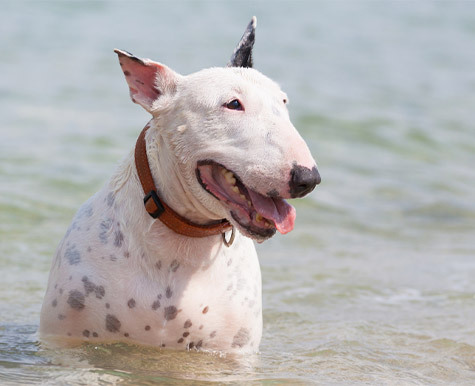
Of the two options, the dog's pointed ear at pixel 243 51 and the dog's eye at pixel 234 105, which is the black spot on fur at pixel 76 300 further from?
the dog's pointed ear at pixel 243 51

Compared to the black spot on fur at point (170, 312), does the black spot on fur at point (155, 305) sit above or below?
above

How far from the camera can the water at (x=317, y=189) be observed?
4.50 meters

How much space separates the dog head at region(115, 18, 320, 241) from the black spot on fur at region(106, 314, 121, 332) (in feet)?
2.20

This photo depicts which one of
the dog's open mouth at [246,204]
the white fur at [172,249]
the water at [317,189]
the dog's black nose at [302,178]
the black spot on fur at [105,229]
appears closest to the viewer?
the dog's black nose at [302,178]

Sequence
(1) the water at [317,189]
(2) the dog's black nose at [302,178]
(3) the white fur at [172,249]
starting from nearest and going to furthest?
(2) the dog's black nose at [302,178] < (3) the white fur at [172,249] < (1) the water at [317,189]

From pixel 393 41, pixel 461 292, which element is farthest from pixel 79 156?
pixel 393 41

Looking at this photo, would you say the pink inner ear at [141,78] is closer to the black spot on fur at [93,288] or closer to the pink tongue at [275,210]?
the pink tongue at [275,210]

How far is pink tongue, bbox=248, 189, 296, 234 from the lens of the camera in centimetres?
354

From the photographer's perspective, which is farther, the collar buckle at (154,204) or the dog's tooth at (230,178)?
the collar buckle at (154,204)

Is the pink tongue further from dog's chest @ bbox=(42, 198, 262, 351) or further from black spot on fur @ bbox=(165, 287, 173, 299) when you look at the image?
black spot on fur @ bbox=(165, 287, 173, 299)

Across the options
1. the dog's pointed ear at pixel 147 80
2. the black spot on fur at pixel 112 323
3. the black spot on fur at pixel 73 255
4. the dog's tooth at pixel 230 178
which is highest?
the dog's pointed ear at pixel 147 80

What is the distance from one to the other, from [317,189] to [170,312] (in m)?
5.40

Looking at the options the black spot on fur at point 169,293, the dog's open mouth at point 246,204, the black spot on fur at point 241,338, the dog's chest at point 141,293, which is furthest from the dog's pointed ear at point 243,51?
the black spot on fur at point 241,338

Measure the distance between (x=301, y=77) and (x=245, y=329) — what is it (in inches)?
444
